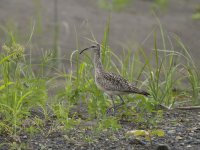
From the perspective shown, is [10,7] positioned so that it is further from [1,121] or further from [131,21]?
[1,121]

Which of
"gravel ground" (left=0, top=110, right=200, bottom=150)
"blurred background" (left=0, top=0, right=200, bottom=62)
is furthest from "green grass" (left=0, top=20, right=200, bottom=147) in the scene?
"blurred background" (left=0, top=0, right=200, bottom=62)

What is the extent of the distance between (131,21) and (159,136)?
7.72m

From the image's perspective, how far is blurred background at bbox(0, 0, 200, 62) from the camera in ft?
40.7

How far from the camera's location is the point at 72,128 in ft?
22.4

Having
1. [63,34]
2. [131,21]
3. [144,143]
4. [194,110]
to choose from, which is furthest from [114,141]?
[131,21]

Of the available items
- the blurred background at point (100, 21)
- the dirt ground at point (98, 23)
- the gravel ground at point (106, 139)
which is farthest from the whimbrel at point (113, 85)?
the blurred background at point (100, 21)

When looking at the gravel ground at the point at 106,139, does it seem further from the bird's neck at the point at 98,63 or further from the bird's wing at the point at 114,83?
the bird's neck at the point at 98,63

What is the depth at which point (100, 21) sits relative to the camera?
1398 centimetres

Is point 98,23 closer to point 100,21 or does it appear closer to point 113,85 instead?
point 100,21

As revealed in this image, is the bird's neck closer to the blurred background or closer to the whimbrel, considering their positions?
the whimbrel

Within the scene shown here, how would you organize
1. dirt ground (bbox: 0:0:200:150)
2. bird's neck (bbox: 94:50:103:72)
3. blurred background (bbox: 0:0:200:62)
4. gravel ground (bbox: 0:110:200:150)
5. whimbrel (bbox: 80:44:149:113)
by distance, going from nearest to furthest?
gravel ground (bbox: 0:110:200:150) < whimbrel (bbox: 80:44:149:113) < bird's neck (bbox: 94:50:103:72) < dirt ground (bbox: 0:0:200:150) < blurred background (bbox: 0:0:200:62)

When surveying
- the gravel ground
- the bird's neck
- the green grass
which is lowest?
the gravel ground

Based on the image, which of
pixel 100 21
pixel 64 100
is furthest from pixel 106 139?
pixel 100 21

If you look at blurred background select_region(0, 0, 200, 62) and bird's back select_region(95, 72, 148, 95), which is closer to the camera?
bird's back select_region(95, 72, 148, 95)
